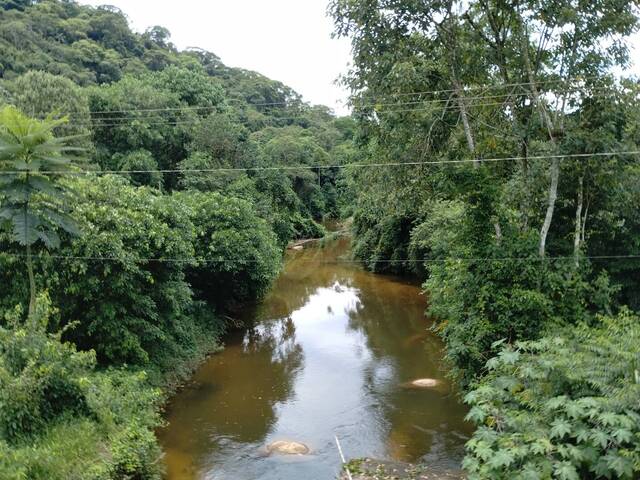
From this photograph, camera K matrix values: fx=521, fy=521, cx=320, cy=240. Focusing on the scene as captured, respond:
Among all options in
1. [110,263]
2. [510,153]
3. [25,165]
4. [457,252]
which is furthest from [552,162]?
[25,165]

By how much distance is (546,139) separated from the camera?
11.7 meters

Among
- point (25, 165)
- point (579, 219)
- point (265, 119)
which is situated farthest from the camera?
point (265, 119)

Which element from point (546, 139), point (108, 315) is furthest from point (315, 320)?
point (546, 139)

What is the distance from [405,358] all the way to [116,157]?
1830 centimetres

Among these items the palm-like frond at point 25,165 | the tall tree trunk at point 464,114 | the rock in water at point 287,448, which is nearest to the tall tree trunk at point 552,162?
the tall tree trunk at point 464,114

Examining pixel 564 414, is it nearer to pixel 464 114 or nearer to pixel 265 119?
pixel 464 114

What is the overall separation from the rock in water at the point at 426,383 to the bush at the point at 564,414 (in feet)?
24.3

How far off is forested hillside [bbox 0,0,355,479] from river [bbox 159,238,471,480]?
1.05m

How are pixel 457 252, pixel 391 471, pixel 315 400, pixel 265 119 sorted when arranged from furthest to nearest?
pixel 265 119, pixel 315 400, pixel 457 252, pixel 391 471

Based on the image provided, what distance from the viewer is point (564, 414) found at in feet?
21.9

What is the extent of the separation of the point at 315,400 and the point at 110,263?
648 cm

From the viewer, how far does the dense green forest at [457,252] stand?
7.09 metres

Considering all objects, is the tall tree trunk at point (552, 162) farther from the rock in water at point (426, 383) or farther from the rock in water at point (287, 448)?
the rock in water at point (287, 448)

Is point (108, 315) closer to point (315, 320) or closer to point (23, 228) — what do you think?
point (23, 228)
